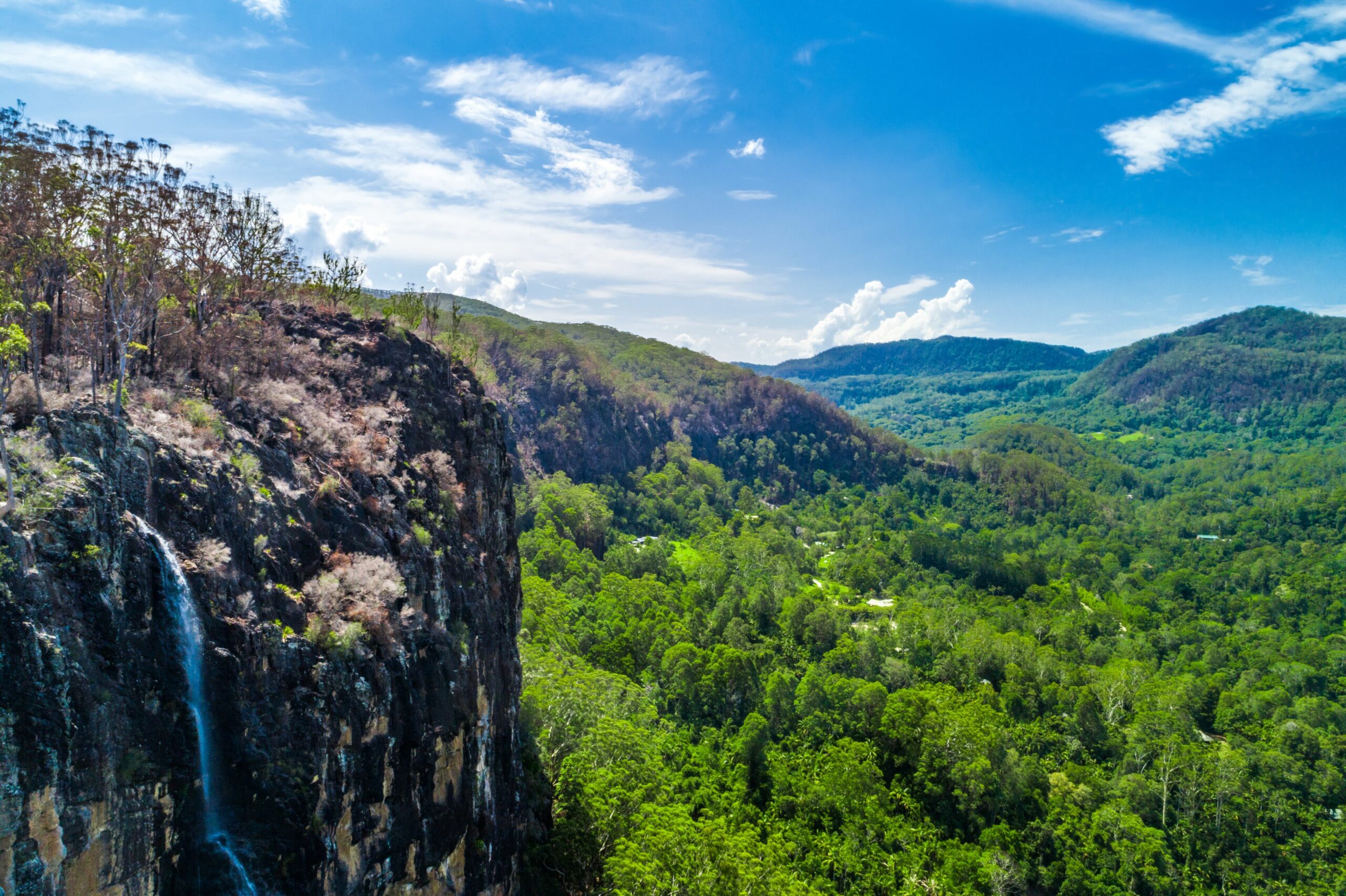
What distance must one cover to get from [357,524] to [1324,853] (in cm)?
6475

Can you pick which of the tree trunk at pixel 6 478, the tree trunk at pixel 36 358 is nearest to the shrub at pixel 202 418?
the tree trunk at pixel 36 358

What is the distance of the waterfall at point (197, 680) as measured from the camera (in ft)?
52.1

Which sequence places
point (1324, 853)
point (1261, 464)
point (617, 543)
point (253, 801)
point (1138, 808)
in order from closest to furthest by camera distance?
point (253, 801), point (1324, 853), point (1138, 808), point (617, 543), point (1261, 464)

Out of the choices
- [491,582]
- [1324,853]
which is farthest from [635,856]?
[1324,853]

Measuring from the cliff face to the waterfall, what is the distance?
0.12 metres

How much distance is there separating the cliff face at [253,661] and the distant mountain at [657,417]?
7993cm

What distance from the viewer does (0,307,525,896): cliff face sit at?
13.4m

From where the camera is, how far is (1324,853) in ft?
146

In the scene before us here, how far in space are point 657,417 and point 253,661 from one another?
136m

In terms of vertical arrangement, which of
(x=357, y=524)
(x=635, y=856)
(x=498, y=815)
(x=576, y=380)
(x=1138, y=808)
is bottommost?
(x=1138, y=808)

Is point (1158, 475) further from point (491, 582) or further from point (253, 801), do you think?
point (253, 801)

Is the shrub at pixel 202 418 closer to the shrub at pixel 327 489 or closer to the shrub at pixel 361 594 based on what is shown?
the shrub at pixel 327 489

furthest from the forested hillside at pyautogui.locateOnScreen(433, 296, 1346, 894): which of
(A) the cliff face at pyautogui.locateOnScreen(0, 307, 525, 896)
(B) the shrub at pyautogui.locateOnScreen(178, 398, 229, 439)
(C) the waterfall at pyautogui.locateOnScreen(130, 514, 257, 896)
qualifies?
(B) the shrub at pyautogui.locateOnScreen(178, 398, 229, 439)

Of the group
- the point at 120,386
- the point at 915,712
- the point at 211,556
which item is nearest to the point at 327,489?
the point at 211,556
